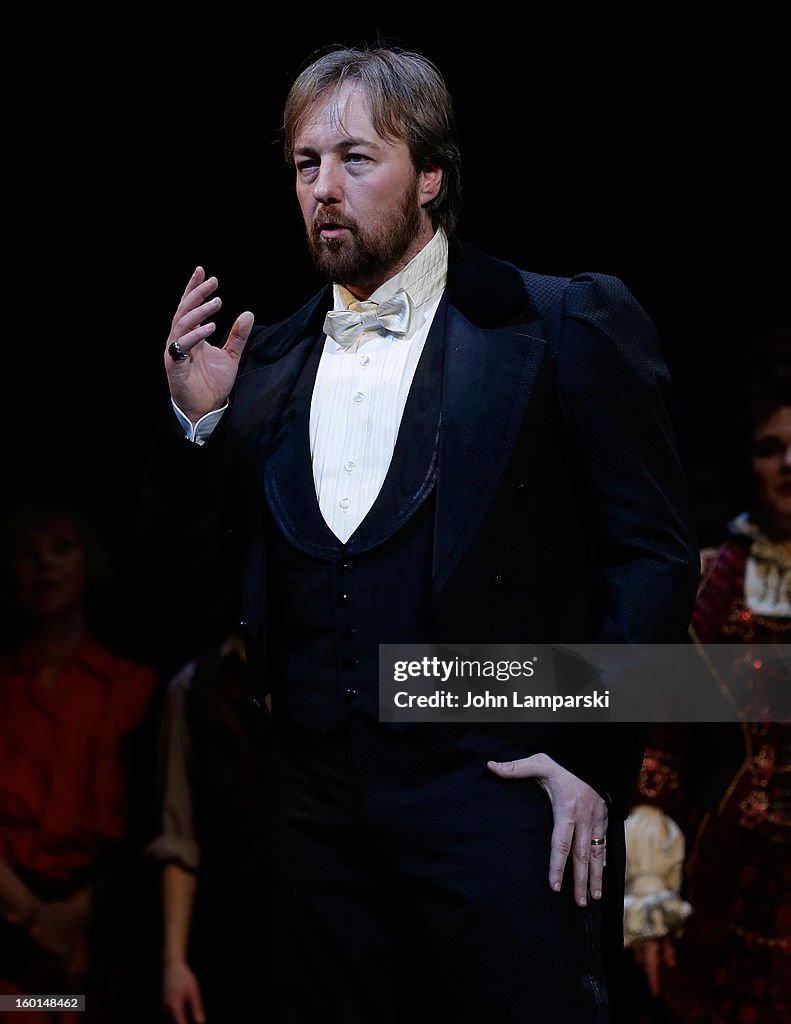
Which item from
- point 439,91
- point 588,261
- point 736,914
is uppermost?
point 588,261

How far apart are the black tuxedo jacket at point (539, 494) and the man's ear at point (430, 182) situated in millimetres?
124

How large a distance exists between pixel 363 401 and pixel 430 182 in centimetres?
34

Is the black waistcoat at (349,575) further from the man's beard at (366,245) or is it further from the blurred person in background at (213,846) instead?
the blurred person in background at (213,846)

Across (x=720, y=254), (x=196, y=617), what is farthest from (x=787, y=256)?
(x=196, y=617)

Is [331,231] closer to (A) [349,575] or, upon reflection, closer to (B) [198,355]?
(B) [198,355]

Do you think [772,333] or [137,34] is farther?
[772,333]

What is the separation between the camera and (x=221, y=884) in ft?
10.7

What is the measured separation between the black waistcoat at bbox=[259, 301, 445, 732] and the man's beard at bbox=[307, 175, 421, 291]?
0.12 m

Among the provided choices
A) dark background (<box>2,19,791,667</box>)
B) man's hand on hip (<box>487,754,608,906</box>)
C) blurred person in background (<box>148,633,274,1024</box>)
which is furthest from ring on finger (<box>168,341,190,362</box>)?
blurred person in background (<box>148,633,274,1024</box>)

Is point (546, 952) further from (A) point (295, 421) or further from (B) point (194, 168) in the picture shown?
(B) point (194, 168)

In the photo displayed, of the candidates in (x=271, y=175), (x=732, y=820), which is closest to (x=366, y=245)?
(x=271, y=175)

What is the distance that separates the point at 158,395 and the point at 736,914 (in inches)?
68.7

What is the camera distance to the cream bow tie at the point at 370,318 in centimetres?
192

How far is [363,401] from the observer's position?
1.89m
